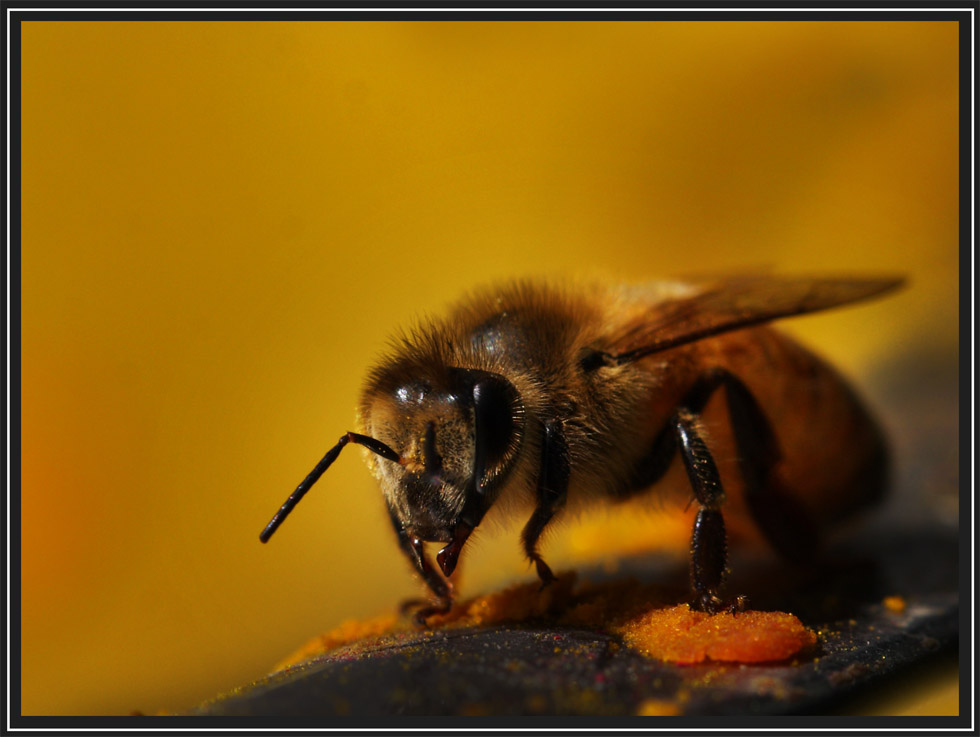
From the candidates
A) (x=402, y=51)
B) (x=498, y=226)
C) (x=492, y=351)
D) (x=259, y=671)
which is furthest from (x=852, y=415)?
(x=402, y=51)

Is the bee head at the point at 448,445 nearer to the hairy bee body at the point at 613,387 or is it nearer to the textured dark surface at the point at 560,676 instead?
the hairy bee body at the point at 613,387

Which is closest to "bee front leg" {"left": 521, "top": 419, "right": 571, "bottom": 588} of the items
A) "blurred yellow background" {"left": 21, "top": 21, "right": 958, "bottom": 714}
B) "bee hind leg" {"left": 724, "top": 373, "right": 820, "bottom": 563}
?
"bee hind leg" {"left": 724, "top": 373, "right": 820, "bottom": 563}

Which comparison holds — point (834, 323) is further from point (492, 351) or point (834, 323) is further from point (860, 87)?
point (492, 351)

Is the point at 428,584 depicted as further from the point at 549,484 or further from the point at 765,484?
the point at 765,484

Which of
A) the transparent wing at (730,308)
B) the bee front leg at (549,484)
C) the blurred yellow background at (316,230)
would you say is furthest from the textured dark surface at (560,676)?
the blurred yellow background at (316,230)

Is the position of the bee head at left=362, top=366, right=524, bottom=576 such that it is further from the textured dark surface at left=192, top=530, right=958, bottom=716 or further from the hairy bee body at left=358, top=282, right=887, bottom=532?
the textured dark surface at left=192, top=530, right=958, bottom=716

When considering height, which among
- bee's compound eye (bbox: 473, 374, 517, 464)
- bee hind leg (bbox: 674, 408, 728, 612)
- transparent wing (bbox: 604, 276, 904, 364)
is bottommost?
bee hind leg (bbox: 674, 408, 728, 612)
